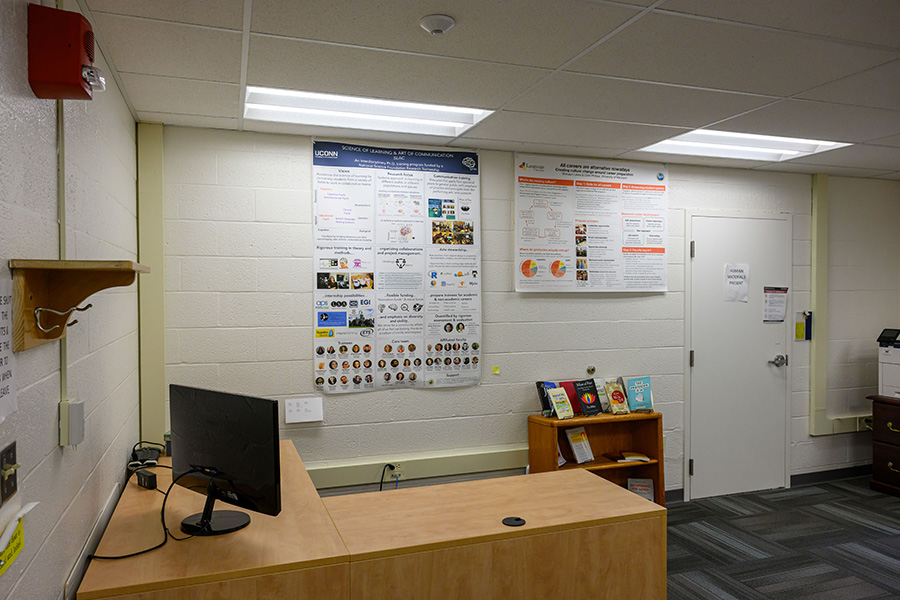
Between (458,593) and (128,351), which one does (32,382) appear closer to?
(458,593)

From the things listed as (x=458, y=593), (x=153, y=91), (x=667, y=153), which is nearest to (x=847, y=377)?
(x=667, y=153)

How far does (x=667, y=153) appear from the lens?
13.3ft

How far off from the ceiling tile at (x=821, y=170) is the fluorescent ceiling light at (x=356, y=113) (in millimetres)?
2446

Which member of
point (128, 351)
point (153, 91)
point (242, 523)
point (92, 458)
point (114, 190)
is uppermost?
point (153, 91)

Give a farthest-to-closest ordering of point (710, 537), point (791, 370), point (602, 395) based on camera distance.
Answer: point (791, 370) < point (602, 395) < point (710, 537)

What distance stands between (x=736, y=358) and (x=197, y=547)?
3932 millimetres

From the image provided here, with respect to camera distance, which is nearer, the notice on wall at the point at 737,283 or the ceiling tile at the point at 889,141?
the ceiling tile at the point at 889,141

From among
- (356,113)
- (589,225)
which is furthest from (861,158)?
(356,113)

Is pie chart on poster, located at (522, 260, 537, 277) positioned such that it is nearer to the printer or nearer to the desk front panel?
the desk front panel

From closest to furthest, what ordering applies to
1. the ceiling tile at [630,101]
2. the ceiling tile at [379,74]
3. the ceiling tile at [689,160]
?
the ceiling tile at [379,74] < the ceiling tile at [630,101] < the ceiling tile at [689,160]

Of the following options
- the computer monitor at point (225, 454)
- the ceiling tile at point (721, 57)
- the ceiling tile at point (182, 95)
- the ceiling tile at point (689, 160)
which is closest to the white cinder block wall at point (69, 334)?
the ceiling tile at point (182, 95)

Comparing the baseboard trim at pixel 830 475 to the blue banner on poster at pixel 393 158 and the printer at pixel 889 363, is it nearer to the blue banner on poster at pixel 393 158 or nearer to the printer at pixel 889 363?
the printer at pixel 889 363

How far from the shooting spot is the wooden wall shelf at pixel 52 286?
1.30 meters

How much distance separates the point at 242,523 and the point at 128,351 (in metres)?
1.24
